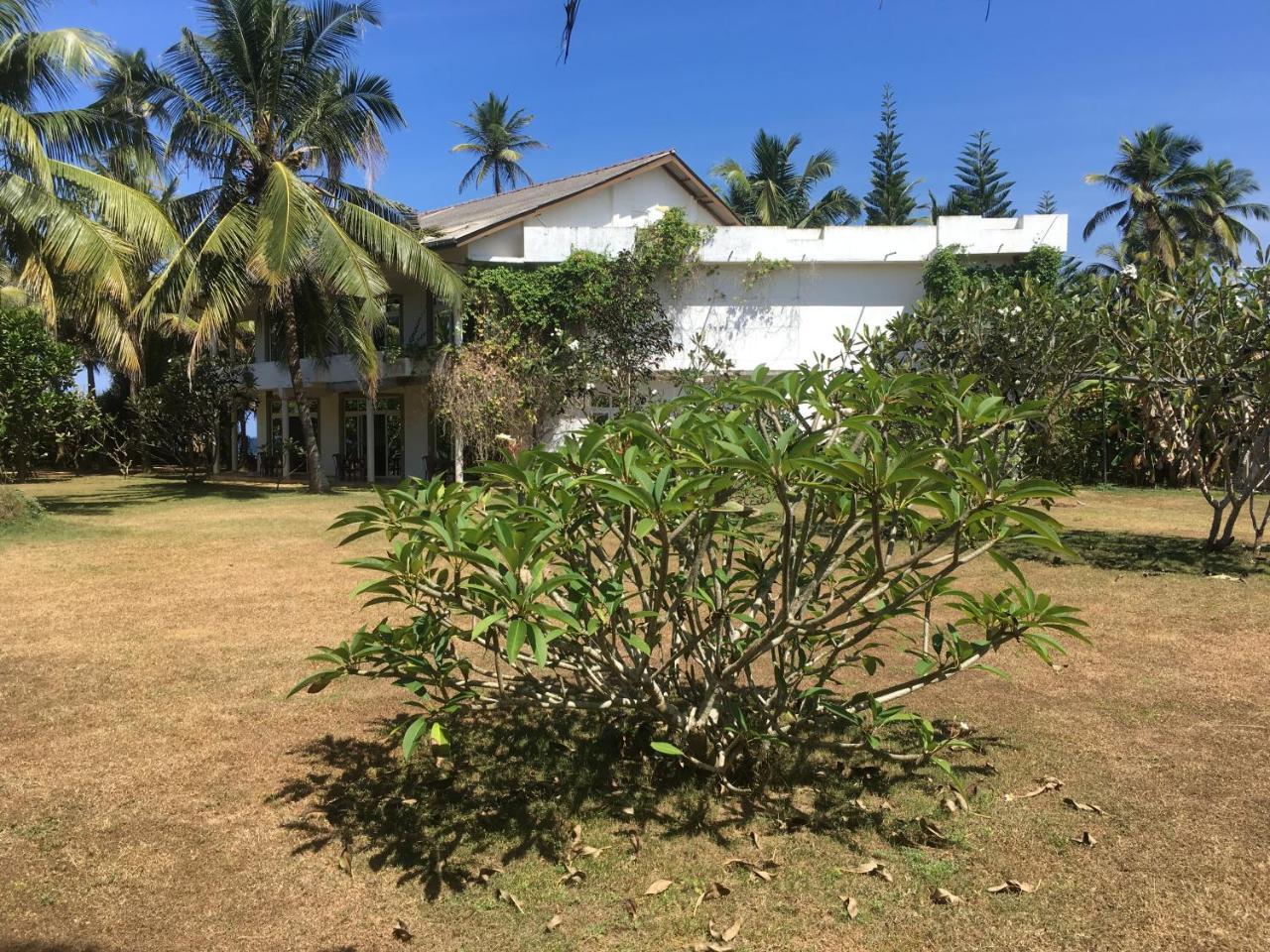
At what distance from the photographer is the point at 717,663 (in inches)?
138

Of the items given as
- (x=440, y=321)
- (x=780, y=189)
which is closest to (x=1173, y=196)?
(x=780, y=189)

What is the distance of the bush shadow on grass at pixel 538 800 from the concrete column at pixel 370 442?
67.4 ft

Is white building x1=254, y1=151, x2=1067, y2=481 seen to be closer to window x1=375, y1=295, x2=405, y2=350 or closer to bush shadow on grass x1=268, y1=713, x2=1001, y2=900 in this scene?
window x1=375, y1=295, x2=405, y2=350

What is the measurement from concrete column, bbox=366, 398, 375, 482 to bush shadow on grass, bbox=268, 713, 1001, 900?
20.5m

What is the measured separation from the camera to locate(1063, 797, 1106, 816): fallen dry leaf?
11.9ft

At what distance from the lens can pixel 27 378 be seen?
19953 millimetres

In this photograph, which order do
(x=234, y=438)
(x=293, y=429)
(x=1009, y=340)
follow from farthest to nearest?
(x=234, y=438), (x=293, y=429), (x=1009, y=340)

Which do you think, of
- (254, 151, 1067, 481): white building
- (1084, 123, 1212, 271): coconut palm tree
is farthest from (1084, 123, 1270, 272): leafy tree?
(254, 151, 1067, 481): white building

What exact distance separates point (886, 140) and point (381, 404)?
2436 centimetres

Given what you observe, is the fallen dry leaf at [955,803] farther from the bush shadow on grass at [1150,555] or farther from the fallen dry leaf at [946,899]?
the bush shadow on grass at [1150,555]

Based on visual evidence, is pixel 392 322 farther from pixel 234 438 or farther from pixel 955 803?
pixel 955 803

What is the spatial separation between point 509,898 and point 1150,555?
945cm

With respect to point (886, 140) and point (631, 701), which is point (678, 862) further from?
point (886, 140)

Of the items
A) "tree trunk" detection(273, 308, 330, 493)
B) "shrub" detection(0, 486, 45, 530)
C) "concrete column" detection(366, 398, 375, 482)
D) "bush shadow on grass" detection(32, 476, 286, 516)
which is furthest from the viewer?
"concrete column" detection(366, 398, 375, 482)
